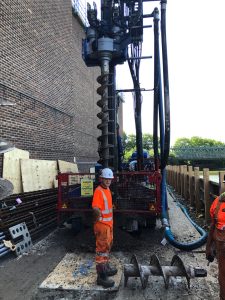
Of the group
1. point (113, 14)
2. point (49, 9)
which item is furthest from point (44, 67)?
point (113, 14)

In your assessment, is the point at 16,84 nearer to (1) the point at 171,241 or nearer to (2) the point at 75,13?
(1) the point at 171,241

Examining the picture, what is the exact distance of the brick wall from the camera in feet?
34.0

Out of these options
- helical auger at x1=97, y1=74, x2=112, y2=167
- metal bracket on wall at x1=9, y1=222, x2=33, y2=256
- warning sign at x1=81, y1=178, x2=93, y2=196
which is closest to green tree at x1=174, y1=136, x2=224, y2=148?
helical auger at x1=97, y1=74, x2=112, y2=167

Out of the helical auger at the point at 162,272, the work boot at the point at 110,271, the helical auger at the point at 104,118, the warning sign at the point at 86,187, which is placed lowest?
the work boot at the point at 110,271

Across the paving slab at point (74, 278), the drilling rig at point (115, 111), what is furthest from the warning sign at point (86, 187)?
the paving slab at point (74, 278)

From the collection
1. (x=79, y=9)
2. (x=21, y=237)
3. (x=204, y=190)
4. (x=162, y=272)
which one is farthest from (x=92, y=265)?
(x=79, y=9)

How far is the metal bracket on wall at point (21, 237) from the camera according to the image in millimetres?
6979

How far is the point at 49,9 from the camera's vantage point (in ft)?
45.6

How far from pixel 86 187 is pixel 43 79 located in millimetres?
7098

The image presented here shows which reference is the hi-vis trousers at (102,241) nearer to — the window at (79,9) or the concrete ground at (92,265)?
the concrete ground at (92,265)

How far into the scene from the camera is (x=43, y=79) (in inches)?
519

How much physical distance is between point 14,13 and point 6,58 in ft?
5.17

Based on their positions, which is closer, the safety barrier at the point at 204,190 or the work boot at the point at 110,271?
the work boot at the point at 110,271

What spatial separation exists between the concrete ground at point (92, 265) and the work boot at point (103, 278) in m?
0.12
